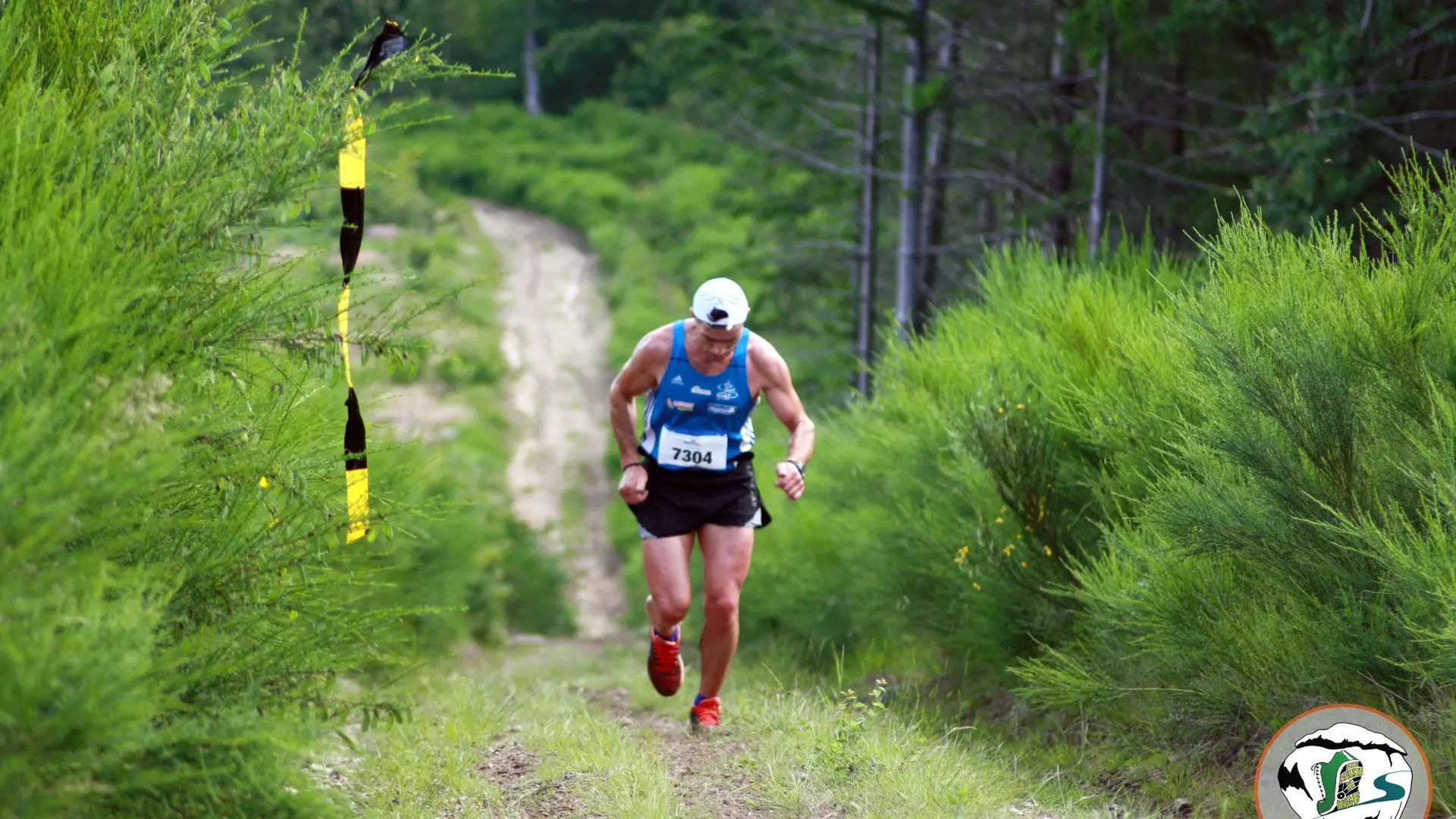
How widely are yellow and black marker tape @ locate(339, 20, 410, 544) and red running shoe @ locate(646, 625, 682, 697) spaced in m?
2.43

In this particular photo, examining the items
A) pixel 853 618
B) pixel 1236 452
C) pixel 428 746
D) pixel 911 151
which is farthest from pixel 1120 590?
pixel 911 151

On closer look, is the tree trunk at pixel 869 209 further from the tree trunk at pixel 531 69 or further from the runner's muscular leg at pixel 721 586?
the tree trunk at pixel 531 69

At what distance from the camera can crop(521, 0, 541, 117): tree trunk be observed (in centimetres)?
4790

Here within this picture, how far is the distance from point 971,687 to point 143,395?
213 inches

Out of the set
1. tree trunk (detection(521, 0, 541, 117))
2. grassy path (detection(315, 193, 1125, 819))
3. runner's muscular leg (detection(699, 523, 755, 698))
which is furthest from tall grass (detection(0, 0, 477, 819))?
tree trunk (detection(521, 0, 541, 117))

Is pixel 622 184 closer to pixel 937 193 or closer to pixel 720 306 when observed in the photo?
pixel 937 193

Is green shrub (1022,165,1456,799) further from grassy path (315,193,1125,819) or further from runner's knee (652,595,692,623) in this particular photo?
runner's knee (652,595,692,623)

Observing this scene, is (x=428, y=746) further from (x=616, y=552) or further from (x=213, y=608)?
(x=616, y=552)

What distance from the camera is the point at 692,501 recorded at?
Result: 6109 millimetres

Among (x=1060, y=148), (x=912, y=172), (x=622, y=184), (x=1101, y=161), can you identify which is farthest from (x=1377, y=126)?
(x=622, y=184)

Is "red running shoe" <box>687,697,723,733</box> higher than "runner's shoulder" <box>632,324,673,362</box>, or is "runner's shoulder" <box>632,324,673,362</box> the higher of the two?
"runner's shoulder" <box>632,324,673,362</box>

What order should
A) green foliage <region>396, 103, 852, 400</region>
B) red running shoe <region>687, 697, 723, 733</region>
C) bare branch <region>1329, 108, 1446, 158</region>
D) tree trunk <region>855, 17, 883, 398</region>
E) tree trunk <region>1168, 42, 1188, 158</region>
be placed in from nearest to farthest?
red running shoe <region>687, 697, 723, 733</region>
bare branch <region>1329, 108, 1446, 158</region>
tree trunk <region>1168, 42, 1188, 158</region>
tree trunk <region>855, 17, 883, 398</region>
green foliage <region>396, 103, 852, 400</region>

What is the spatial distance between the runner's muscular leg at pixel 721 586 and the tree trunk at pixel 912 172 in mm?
8819

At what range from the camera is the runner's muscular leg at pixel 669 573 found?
20.2 ft
